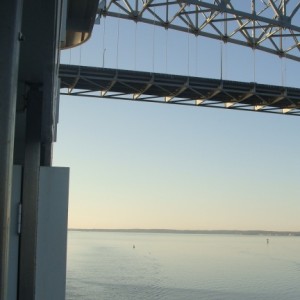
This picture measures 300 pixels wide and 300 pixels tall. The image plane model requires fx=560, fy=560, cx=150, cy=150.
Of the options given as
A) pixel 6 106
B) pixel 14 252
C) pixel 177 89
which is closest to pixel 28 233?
pixel 14 252

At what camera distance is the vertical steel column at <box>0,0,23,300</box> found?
193cm

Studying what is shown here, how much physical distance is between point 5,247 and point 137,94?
28294 millimetres

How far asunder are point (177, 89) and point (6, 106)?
1102 inches

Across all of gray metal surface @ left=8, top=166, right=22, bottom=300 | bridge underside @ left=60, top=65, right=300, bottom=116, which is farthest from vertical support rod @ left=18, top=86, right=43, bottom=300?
bridge underside @ left=60, top=65, right=300, bottom=116

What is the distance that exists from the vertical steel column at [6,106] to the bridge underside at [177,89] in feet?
82.1

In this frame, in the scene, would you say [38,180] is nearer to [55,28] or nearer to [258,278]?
[55,28]

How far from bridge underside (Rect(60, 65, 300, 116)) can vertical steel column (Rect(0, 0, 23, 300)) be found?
25010 mm

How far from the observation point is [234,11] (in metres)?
31.2

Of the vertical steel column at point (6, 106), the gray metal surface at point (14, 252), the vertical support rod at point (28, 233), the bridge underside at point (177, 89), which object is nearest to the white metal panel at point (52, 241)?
the vertical support rod at point (28, 233)

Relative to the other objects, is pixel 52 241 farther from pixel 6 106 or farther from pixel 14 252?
pixel 6 106

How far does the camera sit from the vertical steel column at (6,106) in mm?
1927

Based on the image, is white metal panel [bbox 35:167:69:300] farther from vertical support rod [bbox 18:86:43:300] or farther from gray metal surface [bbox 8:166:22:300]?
gray metal surface [bbox 8:166:22:300]

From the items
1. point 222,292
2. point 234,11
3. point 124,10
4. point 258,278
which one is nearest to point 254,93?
point 234,11

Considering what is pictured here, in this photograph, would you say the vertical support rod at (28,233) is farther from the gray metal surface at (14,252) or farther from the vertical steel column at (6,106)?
the vertical steel column at (6,106)
